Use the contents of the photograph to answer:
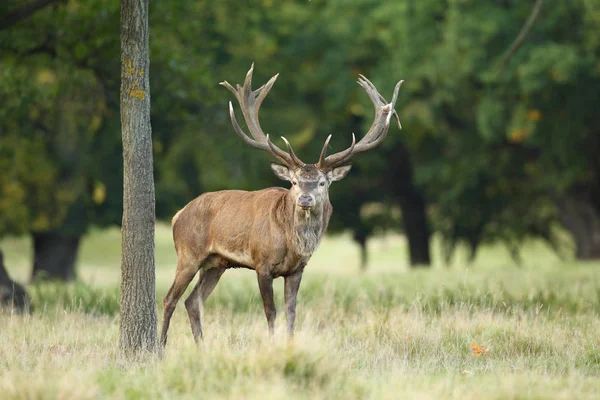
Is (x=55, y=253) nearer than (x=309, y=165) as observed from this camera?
No

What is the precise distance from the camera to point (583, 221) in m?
23.4

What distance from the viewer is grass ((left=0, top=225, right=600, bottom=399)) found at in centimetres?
628

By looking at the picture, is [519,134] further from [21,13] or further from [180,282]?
[180,282]

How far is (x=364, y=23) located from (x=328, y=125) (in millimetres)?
2963

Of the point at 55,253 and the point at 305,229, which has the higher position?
the point at 305,229

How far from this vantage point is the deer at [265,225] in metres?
8.87

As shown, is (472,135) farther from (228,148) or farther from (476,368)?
(476,368)

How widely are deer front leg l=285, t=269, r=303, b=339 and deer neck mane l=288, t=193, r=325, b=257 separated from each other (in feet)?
0.93

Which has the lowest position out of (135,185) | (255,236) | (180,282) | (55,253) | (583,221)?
(55,253)

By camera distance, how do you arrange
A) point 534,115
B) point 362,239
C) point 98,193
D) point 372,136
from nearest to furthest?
point 372,136 → point 534,115 → point 98,193 → point 362,239

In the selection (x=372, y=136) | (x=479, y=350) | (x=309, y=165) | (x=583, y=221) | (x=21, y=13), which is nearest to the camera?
(x=479, y=350)

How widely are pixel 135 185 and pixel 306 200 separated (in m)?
1.50

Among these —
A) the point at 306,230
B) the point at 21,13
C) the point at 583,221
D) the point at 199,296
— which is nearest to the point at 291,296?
the point at 306,230

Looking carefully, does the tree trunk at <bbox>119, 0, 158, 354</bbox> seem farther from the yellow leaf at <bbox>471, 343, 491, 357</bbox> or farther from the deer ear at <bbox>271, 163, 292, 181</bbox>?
the yellow leaf at <bbox>471, 343, 491, 357</bbox>
